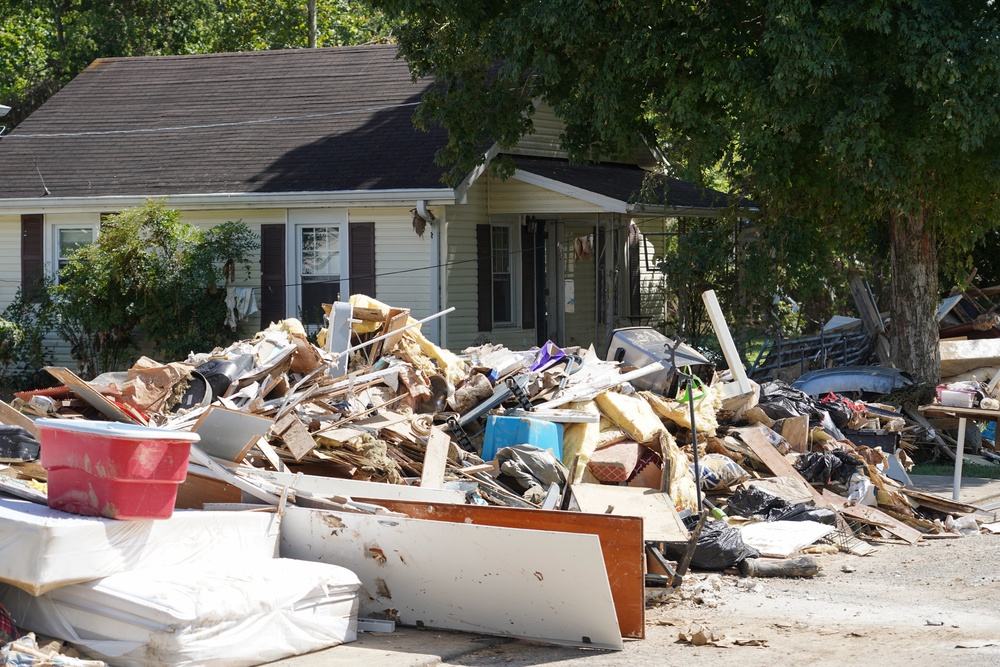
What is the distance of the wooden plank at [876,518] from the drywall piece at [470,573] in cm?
406

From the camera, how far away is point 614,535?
6535mm

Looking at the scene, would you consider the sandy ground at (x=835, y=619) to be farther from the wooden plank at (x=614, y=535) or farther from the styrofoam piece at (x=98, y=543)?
the styrofoam piece at (x=98, y=543)

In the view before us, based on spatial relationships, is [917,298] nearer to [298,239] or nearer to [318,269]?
[318,269]

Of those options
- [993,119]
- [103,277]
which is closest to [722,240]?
[993,119]

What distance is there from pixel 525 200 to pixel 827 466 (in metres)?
7.44

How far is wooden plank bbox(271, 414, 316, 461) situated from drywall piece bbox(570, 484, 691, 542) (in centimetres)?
194

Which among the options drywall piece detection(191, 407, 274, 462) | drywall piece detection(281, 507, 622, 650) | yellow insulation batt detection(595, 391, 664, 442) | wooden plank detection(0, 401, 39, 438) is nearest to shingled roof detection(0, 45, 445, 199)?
yellow insulation batt detection(595, 391, 664, 442)

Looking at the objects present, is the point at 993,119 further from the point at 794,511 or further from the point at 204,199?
the point at 204,199

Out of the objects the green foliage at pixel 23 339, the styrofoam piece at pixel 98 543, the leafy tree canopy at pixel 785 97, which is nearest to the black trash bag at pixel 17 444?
the styrofoam piece at pixel 98 543

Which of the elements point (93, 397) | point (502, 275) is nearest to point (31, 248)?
point (502, 275)

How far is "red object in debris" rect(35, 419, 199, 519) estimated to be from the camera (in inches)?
227

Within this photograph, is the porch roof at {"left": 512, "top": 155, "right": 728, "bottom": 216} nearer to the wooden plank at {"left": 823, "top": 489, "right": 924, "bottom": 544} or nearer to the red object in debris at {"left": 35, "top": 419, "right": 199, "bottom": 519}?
the wooden plank at {"left": 823, "top": 489, "right": 924, "bottom": 544}

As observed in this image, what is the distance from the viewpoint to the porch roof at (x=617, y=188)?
15.3 meters

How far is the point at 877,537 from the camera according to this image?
9.38 m
